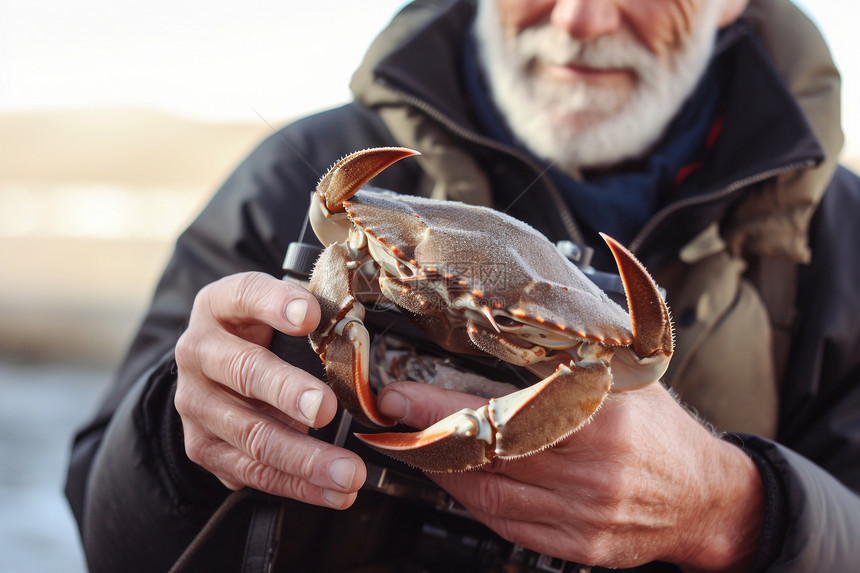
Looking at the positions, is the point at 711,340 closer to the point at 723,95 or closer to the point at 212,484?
the point at 723,95

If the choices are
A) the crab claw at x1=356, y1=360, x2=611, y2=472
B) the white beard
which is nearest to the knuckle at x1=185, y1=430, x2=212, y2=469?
the crab claw at x1=356, y1=360, x2=611, y2=472

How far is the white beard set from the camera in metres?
1.86

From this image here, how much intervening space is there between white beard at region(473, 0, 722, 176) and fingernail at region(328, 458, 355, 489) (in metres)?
1.26

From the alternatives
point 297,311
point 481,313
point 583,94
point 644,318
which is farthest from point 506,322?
point 583,94

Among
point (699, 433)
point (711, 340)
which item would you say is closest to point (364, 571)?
point (699, 433)

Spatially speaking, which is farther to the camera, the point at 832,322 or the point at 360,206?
the point at 832,322

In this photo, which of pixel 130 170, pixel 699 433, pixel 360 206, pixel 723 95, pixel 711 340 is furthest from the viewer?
pixel 130 170

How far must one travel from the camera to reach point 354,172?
2.92 feet

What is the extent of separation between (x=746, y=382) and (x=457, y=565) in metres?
0.89

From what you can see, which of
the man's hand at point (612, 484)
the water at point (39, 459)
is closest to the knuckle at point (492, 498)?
the man's hand at point (612, 484)

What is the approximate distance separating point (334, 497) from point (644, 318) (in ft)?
1.57

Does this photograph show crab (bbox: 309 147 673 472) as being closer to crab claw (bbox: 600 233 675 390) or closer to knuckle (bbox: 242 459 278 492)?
crab claw (bbox: 600 233 675 390)

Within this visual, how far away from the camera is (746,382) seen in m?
1.61

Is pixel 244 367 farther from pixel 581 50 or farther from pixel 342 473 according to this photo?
pixel 581 50
